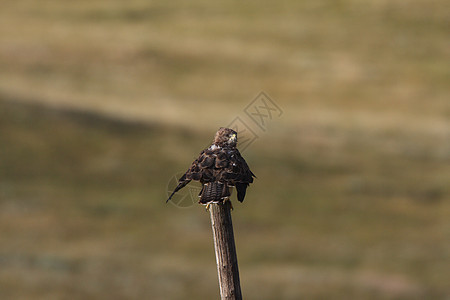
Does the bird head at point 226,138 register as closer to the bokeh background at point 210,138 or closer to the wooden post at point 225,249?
the wooden post at point 225,249

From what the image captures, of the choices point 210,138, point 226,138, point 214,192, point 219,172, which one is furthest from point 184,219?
point 214,192

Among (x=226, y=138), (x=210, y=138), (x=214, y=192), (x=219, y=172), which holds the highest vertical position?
(x=210, y=138)

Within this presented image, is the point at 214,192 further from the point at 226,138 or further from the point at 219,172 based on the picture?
the point at 226,138

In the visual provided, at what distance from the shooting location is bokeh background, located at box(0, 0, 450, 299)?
3166 cm

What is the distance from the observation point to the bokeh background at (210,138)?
31656 millimetres

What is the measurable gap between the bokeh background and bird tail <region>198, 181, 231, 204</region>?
70.5 feet

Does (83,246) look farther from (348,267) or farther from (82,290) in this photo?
(348,267)

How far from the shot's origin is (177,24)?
84.9 m

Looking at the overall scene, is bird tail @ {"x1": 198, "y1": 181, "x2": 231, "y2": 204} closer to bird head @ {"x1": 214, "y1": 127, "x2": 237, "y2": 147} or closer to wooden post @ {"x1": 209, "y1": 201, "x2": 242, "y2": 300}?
wooden post @ {"x1": 209, "y1": 201, "x2": 242, "y2": 300}

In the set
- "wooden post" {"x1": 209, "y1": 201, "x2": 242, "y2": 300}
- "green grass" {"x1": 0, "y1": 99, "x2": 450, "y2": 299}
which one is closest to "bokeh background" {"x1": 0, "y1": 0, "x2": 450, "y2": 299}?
"green grass" {"x1": 0, "y1": 99, "x2": 450, "y2": 299}

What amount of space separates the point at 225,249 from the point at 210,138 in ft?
151

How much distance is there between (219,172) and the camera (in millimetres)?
5906

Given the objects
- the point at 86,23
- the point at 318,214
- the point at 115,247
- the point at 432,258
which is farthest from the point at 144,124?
the point at 86,23

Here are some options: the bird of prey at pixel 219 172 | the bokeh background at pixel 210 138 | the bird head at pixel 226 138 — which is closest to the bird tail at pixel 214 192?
the bird of prey at pixel 219 172
